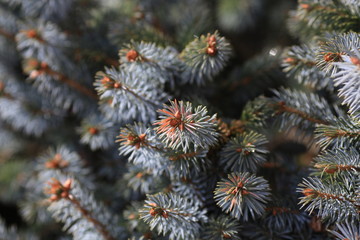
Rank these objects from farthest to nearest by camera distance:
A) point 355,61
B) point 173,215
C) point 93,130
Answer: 1. point 93,130
2. point 173,215
3. point 355,61

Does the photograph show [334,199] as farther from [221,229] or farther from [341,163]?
[221,229]

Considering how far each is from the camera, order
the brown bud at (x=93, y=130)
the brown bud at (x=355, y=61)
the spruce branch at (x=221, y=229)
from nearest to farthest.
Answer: the brown bud at (x=355, y=61), the spruce branch at (x=221, y=229), the brown bud at (x=93, y=130)

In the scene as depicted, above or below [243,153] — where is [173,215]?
below

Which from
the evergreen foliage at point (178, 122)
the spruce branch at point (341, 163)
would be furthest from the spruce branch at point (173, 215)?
the spruce branch at point (341, 163)

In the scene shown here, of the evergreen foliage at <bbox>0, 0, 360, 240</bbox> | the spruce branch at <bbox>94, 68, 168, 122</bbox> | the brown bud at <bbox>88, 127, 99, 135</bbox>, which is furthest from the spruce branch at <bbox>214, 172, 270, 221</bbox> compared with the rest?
the brown bud at <bbox>88, 127, 99, 135</bbox>

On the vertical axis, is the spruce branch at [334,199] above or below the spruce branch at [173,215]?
above

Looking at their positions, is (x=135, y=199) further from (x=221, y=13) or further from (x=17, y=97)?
(x=221, y=13)

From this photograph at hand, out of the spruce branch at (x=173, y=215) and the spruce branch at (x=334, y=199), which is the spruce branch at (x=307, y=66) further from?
the spruce branch at (x=173, y=215)

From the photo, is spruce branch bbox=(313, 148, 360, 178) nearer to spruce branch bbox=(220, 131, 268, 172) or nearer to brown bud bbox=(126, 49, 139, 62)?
spruce branch bbox=(220, 131, 268, 172)

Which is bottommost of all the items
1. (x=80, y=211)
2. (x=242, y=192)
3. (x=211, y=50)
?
(x=80, y=211)

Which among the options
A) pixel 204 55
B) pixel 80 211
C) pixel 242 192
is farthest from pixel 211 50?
pixel 80 211
